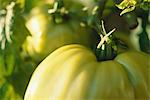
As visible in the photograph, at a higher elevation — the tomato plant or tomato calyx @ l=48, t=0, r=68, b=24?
tomato calyx @ l=48, t=0, r=68, b=24

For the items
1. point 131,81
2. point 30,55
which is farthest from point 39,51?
point 131,81

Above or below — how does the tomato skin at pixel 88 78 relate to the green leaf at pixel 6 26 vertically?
below

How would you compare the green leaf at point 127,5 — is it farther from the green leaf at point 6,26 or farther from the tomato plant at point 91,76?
the green leaf at point 6,26

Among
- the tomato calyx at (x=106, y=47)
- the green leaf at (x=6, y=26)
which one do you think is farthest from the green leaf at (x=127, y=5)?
the green leaf at (x=6, y=26)

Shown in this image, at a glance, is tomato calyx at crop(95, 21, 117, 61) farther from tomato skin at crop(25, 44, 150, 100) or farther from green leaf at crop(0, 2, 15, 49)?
green leaf at crop(0, 2, 15, 49)

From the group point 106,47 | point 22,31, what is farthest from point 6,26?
point 106,47

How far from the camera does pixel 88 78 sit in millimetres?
366

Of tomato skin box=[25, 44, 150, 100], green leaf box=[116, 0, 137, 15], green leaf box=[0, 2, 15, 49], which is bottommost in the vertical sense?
tomato skin box=[25, 44, 150, 100]

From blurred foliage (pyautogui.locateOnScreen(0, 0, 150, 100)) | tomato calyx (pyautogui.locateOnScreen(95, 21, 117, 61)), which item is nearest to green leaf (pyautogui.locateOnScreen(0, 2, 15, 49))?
blurred foliage (pyautogui.locateOnScreen(0, 0, 150, 100))

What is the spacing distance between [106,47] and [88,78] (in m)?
0.05

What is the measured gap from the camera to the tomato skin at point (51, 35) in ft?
1.44

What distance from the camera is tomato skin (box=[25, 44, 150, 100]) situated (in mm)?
362

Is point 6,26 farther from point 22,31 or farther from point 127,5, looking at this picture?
point 127,5

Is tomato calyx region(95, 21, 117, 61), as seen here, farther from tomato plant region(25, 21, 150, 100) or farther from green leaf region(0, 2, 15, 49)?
green leaf region(0, 2, 15, 49)
